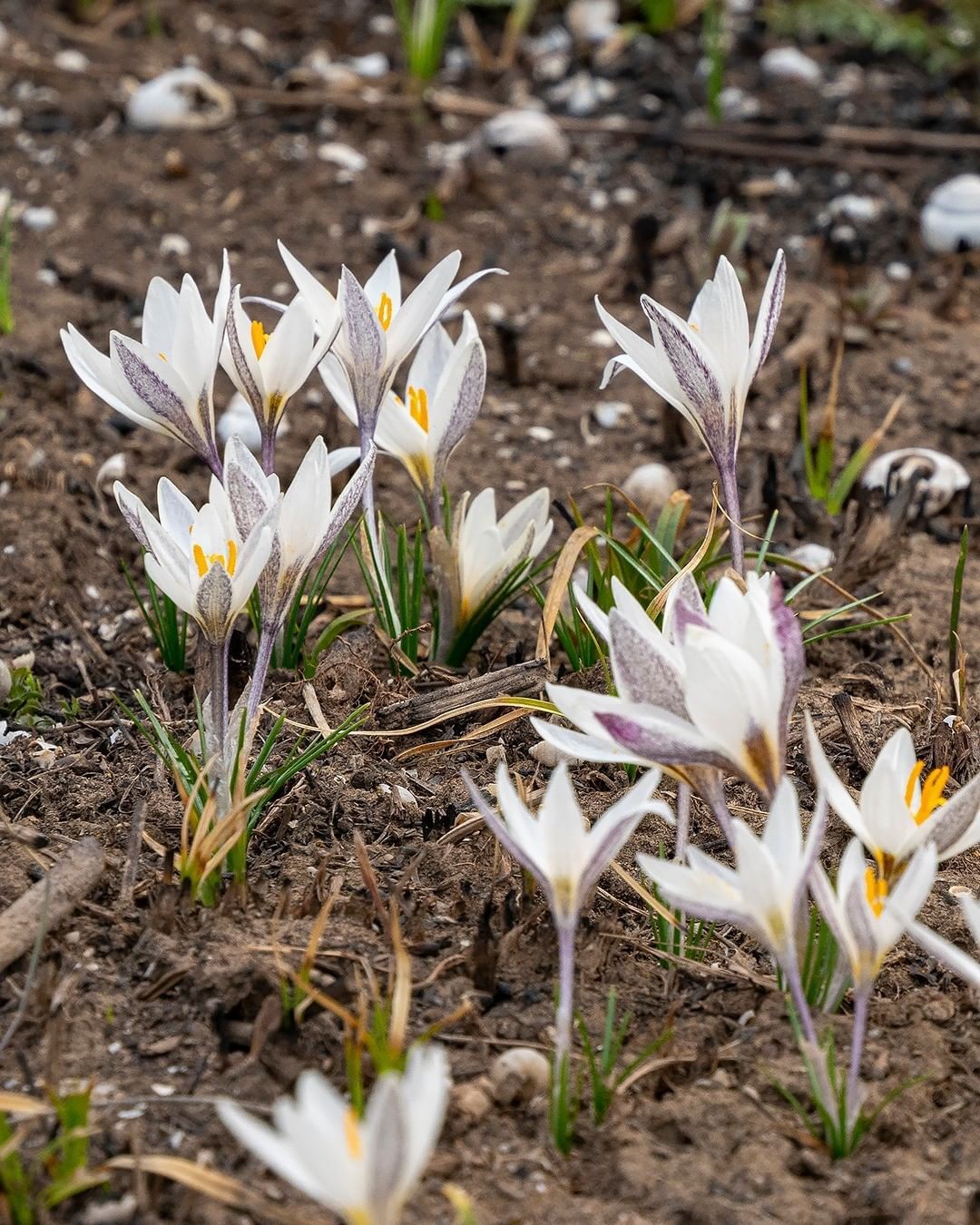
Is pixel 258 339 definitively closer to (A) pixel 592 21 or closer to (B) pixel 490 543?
(B) pixel 490 543

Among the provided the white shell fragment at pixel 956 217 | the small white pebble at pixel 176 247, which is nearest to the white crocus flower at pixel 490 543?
the small white pebble at pixel 176 247

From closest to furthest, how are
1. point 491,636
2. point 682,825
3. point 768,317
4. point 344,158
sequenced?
point 682,825
point 768,317
point 491,636
point 344,158

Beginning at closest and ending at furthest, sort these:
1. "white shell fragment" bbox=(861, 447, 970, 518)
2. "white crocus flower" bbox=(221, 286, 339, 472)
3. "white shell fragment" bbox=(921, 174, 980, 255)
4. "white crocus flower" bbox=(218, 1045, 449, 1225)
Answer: "white crocus flower" bbox=(218, 1045, 449, 1225) → "white crocus flower" bbox=(221, 286, 339, 472) → "white shell fragment" bbox=(861, 447, 970, 518) → "white shell fragment" bbox=(921, 174, 980, 255)

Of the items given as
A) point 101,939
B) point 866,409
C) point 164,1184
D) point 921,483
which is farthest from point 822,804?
point 866,409

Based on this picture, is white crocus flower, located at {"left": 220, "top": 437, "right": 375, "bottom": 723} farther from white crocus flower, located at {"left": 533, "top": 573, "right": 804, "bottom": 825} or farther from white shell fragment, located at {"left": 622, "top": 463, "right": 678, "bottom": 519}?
white shell fragment, located at {"left": 622, "top": 463, "right": 678, "bottom": 519}

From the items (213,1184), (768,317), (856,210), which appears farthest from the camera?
(856,210)

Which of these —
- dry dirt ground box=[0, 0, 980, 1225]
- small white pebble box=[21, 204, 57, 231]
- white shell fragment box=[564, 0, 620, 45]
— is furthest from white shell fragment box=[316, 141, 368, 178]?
white shell fragment box=[564, 0, 620, 45]

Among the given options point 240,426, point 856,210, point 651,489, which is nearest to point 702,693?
point 651,489
